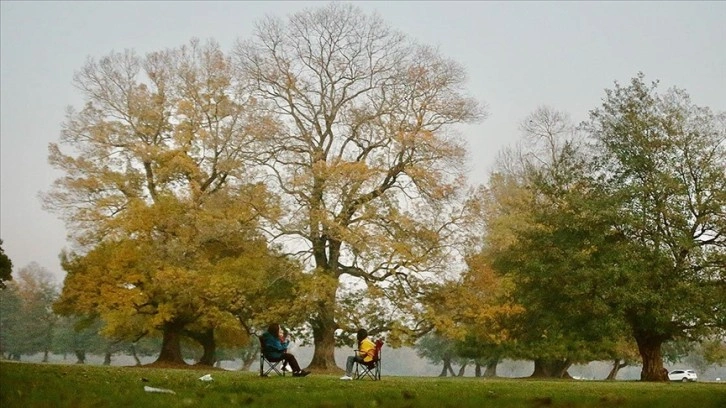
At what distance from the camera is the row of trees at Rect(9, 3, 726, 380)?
2928cm

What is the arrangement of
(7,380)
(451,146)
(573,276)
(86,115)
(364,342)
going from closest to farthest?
(7,380) < (364,342) < (573,276) < (451,146) < (86,115)

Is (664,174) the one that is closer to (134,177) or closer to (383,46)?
(383,46)

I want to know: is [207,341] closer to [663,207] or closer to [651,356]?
[651,356]

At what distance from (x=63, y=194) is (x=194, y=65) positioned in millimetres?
10944

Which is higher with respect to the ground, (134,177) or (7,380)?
(134,177)

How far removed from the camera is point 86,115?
41.5 metres

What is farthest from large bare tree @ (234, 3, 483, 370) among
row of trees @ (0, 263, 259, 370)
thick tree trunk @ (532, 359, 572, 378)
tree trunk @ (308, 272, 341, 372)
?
row of trees @ (0, 263, 259, 370)

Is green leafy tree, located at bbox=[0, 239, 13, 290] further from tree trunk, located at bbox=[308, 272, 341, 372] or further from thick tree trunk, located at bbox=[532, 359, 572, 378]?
thick tree trunk, located at bbox=[532, 359, 572, 378]

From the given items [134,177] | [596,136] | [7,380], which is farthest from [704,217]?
[134,177]

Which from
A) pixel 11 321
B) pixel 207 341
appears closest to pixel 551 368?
pixel 207 341

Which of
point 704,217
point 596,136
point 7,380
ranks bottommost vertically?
point 7,380

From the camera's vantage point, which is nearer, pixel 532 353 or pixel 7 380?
pixel 7 380

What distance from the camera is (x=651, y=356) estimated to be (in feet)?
102

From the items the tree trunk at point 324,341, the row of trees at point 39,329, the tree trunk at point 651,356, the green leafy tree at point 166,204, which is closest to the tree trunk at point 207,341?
the green leafy tree at point 166,204
